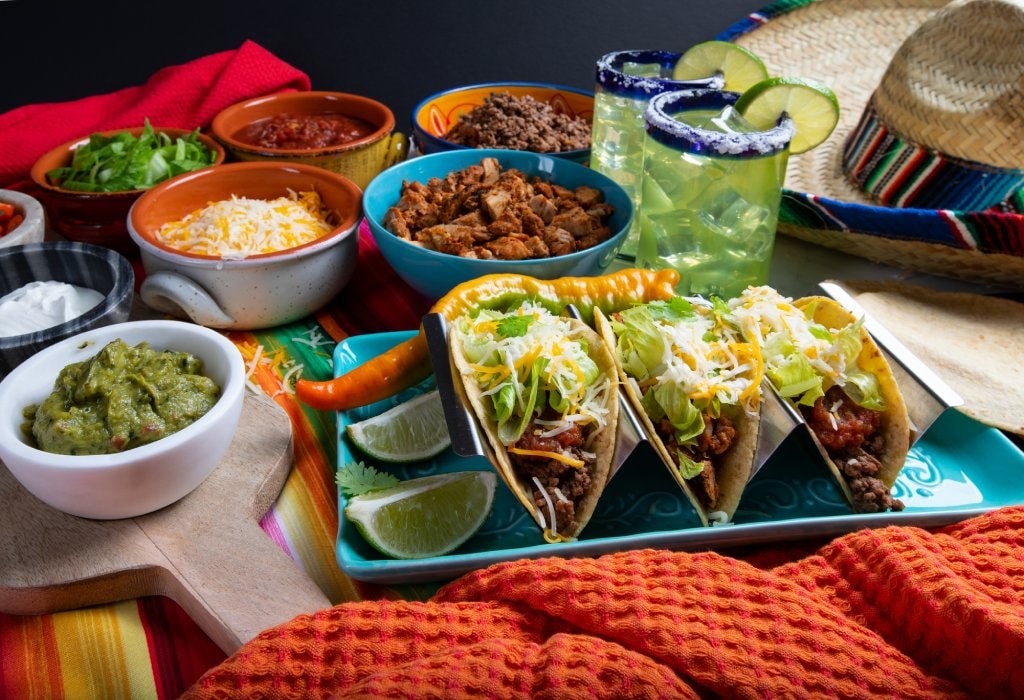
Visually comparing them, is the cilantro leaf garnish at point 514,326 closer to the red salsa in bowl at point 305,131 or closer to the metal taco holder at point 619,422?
the metal taco holder at point 619,422

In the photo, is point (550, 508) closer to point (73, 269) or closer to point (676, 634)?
point (676, 634)

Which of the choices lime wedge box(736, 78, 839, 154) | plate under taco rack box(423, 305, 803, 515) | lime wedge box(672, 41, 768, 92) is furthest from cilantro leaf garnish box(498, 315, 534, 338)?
lime wedge box(672, 41, 768, 92)

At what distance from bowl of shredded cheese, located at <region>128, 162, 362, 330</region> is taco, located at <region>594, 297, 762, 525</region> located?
34.3 inches

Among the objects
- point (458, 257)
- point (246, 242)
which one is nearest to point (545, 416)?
point (458, 257)

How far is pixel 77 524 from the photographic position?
1.43 metres

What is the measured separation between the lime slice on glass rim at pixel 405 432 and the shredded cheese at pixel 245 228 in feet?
2.06

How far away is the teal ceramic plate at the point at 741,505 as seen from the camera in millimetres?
1352

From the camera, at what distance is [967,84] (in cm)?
209

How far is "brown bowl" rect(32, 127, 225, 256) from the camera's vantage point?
226cm

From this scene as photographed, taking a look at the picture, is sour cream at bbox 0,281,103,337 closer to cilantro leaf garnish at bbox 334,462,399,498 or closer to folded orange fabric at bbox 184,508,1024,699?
cilantro leaf garnish at bbox 334,462,399,498

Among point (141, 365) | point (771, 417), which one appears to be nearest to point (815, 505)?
point (771, 417)

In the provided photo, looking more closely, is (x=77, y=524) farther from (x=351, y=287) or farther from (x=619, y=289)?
(x=619, y=289)

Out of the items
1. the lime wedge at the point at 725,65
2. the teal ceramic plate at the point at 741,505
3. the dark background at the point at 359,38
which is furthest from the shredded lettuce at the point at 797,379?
the dark background at the point at 359,38

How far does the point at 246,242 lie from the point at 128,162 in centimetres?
71
